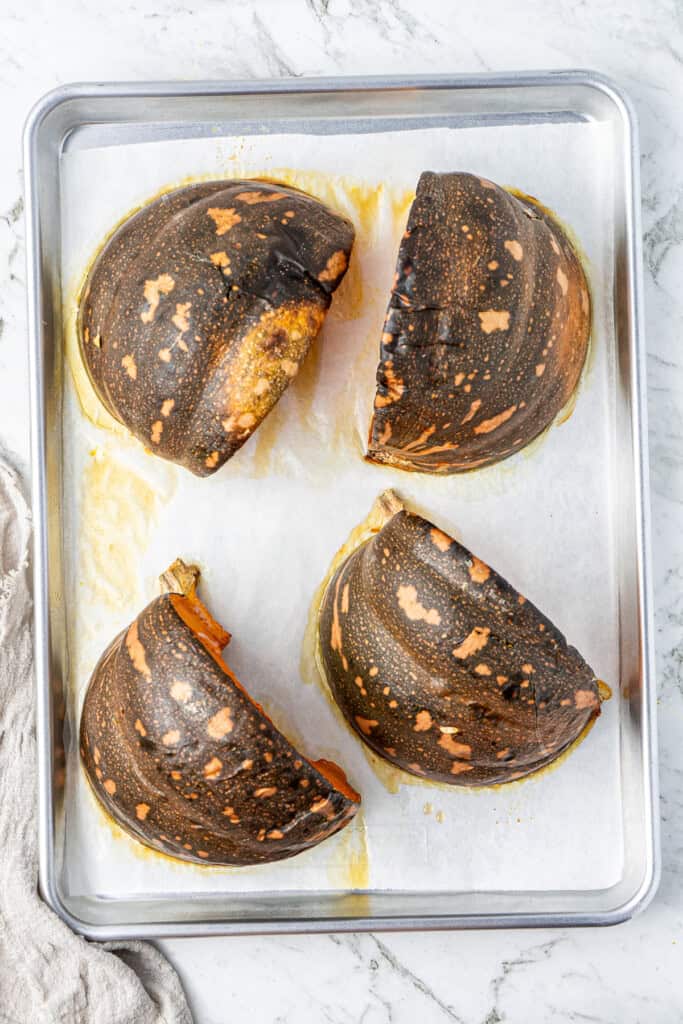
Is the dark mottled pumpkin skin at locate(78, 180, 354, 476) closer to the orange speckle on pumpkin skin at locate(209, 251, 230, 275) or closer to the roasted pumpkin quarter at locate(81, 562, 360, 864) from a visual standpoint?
A: the orange speckle on pumpkin skin at locate(209, 251, 230, 275)

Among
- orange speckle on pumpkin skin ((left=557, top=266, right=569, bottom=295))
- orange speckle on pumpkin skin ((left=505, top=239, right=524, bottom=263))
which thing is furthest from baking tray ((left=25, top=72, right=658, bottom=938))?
orange speckle on pumpkin skin ((left=505, top=239, right=524, bottom=263))

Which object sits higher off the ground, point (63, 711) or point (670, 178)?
point (670, 178)

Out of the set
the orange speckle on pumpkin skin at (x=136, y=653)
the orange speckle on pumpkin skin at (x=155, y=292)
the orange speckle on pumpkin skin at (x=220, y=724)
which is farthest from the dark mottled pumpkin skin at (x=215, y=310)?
the orange speckle on pumpkin skin at (x=220, y=724)

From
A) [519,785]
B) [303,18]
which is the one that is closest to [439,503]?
[519,785]

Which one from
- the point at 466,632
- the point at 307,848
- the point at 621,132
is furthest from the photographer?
the point at 621,132

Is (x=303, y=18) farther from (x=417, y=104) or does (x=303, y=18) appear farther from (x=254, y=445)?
(x=254, y=445)

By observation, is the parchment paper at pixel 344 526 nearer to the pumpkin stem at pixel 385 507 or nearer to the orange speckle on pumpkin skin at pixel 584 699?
the pumpkin stem at pixel 385 507
